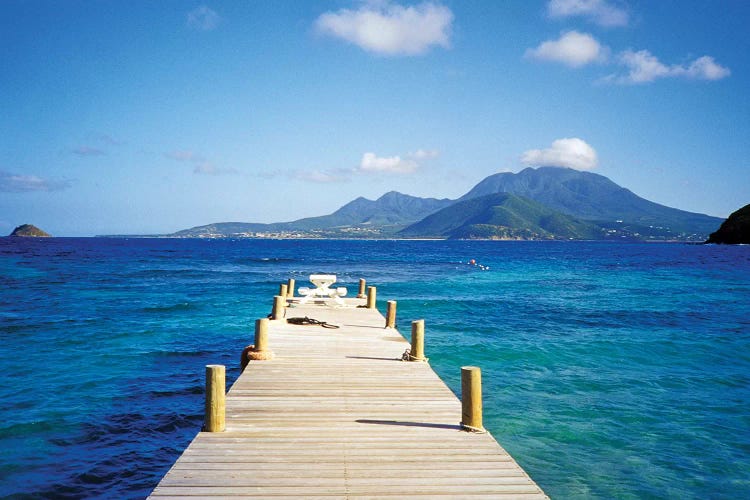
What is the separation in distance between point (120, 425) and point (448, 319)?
721 inches

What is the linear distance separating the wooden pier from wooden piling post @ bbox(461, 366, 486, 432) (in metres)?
0.14

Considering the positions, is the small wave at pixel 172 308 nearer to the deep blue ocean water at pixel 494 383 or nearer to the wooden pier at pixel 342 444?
the deep blue ocean water at pixel 494 383

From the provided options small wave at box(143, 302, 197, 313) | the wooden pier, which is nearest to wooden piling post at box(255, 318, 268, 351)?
the wooden pier

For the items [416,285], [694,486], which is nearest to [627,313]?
[416,285]

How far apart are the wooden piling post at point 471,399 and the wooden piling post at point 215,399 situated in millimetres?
3698

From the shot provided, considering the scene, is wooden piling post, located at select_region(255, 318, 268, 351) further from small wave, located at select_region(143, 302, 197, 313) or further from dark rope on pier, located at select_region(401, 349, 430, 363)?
small wave, located at select_region(143, 302, 197, 313)

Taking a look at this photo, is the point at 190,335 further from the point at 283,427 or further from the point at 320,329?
the point at 283,427

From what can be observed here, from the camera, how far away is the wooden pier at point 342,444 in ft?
19.3

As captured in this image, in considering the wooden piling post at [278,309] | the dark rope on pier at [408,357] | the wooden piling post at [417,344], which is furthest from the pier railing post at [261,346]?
the wooden piling post at [278,309]

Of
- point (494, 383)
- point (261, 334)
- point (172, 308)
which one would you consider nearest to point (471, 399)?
point (261, 334)

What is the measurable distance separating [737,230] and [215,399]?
174915mm

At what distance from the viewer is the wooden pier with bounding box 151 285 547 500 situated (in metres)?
5.89

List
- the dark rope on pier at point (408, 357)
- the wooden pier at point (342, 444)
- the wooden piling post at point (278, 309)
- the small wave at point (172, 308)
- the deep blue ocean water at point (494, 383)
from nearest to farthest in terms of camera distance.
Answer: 1. the wooden pier at point (342, 444)
2. the deep blue ocean water at point (494, 383)
3. the dark rope on pier at point (408, 357)
4. the wooden piling post at point (278, 309)
5. the small wave at point (172, 308)

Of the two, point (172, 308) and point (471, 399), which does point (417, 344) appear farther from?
point (172, 308)
